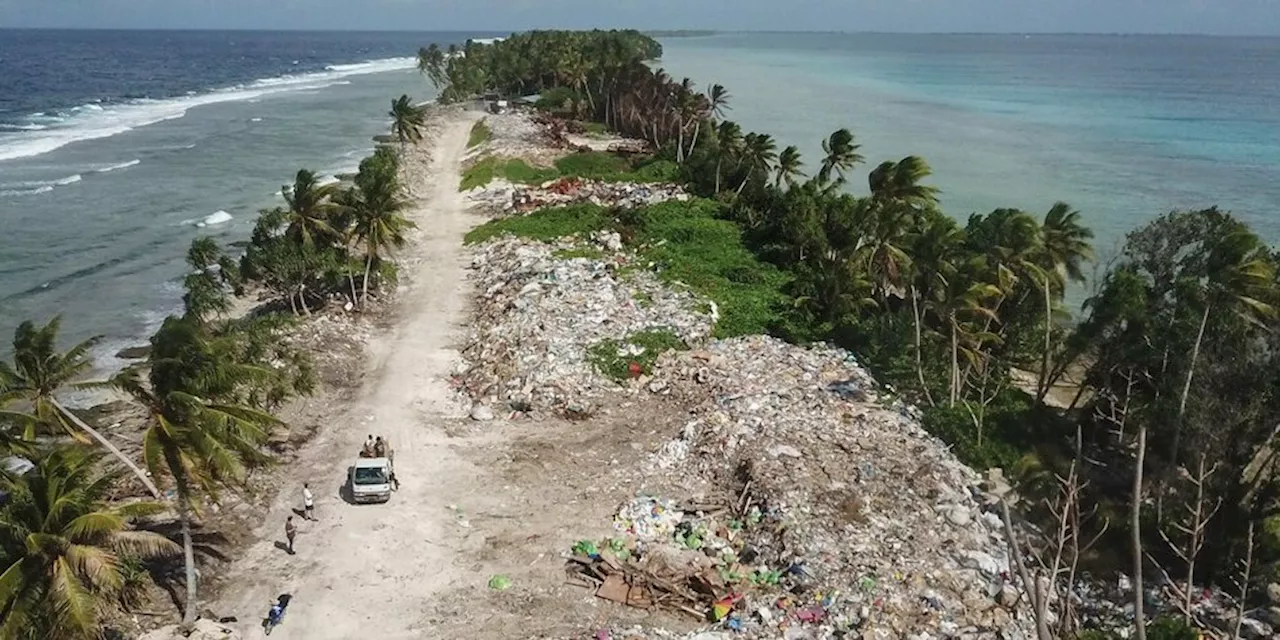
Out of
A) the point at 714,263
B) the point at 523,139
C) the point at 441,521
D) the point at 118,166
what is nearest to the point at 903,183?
the point at 714,263

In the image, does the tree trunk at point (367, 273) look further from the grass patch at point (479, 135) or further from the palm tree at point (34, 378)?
the grass patch at point (479, 135)

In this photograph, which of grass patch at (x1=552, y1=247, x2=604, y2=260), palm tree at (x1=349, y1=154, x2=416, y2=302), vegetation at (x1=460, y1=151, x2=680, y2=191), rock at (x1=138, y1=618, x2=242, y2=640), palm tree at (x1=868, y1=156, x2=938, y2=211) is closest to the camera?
rock at (x1=138, y1=618, x2=242, y2=640)

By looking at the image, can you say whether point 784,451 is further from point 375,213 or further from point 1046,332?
point 375,213

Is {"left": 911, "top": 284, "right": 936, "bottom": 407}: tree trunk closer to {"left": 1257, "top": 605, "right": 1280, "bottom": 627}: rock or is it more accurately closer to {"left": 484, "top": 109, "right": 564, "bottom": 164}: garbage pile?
{"left": 1257, "top": 605, "right": 1280, "bottom": 627}: rock

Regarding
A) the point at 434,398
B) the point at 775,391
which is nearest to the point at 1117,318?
the point at 775,391

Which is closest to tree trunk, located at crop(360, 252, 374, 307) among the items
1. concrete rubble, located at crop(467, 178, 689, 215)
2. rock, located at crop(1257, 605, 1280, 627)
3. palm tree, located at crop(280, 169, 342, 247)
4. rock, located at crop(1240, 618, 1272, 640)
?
palm tree, located at crop(280, 169, 342, 247)

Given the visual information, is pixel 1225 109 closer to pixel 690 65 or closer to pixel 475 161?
pixel 475 161
